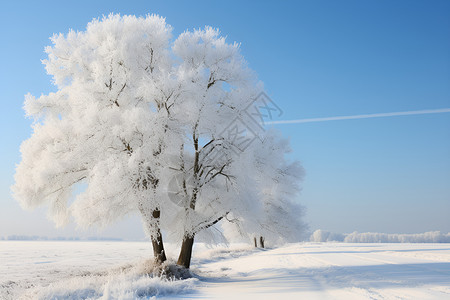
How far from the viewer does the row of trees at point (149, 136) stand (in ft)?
47.0

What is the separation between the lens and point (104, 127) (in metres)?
14.5

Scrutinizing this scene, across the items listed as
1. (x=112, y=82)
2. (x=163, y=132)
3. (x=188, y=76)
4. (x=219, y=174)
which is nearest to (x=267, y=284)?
(x=219, y=174)

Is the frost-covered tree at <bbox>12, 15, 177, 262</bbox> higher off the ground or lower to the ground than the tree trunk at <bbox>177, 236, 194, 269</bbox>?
higher

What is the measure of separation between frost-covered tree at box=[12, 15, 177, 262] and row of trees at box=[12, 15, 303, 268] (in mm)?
45

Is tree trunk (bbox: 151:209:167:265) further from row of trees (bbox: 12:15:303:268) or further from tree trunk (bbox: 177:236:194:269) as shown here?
tree trunk (bbox: 177:236:194:269)

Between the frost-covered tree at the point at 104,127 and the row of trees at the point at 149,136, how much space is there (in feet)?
0.15

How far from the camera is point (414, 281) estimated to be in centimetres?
1102

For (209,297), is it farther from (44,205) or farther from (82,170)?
(44,205)

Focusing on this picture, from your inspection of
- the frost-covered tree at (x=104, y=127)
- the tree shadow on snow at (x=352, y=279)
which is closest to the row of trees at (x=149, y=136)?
the frost-covered tree at (x=104, y=127)

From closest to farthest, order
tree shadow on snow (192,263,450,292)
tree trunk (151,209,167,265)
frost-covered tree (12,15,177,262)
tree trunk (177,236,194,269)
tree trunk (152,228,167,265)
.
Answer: tree shadow on snow (192,263,450,292) → frost-covered tree (12,15,177,262) → tree trunk (151,209,167,265) → tree trunk (152,228,167,265) → tree trunk (177,236,194,269)

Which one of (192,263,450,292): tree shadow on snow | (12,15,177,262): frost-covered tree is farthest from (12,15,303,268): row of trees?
(192,263,450,292): tree shadow on snow

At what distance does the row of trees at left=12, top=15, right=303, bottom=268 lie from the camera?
14.3 m

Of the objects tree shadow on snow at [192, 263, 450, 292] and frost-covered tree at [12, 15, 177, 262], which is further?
frost-covered tree at [12, 15, 177, 262]

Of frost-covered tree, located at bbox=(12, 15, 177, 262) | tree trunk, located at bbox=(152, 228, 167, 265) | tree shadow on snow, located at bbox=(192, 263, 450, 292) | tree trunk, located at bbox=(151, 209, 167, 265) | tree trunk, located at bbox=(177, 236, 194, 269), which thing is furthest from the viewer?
tree trunk, located at bbox=(177, 236, 194, 269)
